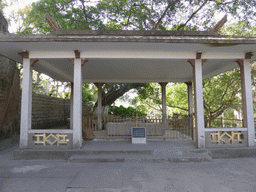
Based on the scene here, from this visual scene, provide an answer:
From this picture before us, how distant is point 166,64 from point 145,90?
919cm

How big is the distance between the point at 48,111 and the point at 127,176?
9857 millimetres

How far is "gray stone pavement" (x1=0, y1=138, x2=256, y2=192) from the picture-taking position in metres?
3.55

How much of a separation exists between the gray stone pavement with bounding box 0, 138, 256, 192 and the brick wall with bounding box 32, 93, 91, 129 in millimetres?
5364

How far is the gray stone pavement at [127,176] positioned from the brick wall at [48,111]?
5364 mm

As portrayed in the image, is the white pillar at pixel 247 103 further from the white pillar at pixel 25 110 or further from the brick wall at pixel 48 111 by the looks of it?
the brick wall at pixel 48 111

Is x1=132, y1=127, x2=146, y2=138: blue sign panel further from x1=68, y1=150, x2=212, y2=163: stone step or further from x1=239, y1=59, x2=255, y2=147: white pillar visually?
x1=239, y1=59, x2=255, y2=147: white pillar

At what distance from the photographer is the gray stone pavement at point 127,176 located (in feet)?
11.6

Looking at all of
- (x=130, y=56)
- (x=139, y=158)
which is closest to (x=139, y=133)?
(x=139, y=158)

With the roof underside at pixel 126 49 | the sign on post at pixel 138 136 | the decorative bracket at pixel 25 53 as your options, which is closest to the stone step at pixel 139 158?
the sign on post at pixel 138 136

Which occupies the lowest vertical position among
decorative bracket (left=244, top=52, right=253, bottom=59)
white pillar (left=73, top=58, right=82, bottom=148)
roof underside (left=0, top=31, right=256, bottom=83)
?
white pillar (left=73, top=58, right=82, bottom=148)

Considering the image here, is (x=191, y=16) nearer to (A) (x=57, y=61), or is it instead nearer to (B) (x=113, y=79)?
(B) (x=113, y=79)

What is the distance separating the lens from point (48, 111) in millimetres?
12250

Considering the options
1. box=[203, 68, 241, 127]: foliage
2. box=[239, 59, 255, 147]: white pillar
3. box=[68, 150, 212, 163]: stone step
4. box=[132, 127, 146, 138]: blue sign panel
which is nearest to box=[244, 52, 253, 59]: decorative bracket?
box=[239, 59, 255, 147]: white pillar

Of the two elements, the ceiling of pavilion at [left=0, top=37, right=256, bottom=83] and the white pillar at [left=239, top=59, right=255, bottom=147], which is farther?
the white pillar at [left=239, top=59, right=255, bottom=147]
